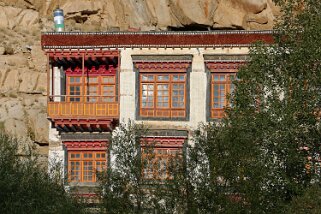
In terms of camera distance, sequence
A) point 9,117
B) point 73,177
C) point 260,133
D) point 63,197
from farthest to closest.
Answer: point 9,117 < point 73,177 < point 63,197 < point 260,133

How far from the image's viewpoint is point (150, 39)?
145ft

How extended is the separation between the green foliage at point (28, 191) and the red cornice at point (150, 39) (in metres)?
7.55

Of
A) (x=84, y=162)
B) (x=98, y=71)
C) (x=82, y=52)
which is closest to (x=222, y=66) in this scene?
(x=98, y=71)

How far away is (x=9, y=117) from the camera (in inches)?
2119

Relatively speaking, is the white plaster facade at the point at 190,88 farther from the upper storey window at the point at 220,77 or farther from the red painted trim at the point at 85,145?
the red painted trim at the point at 85,145

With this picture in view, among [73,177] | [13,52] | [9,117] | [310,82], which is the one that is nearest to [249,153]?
[310,82]

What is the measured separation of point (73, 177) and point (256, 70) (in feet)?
44.8

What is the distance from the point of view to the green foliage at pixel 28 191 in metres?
35.3

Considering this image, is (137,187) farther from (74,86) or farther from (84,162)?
(74,86)

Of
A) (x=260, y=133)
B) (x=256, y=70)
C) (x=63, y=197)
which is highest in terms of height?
(x=256, y=70)

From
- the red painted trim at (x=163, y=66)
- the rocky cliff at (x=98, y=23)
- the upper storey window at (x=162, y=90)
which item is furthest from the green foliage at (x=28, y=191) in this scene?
the rocky cliff at (x=98, y=23)

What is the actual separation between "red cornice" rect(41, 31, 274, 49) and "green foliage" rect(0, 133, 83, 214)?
7.55 meters

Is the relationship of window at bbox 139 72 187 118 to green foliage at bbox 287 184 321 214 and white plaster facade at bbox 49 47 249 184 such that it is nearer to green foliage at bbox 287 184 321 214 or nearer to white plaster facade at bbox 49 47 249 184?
white plaster facade at bbox 49 47 249 184

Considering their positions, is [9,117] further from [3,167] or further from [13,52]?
[3,167]
